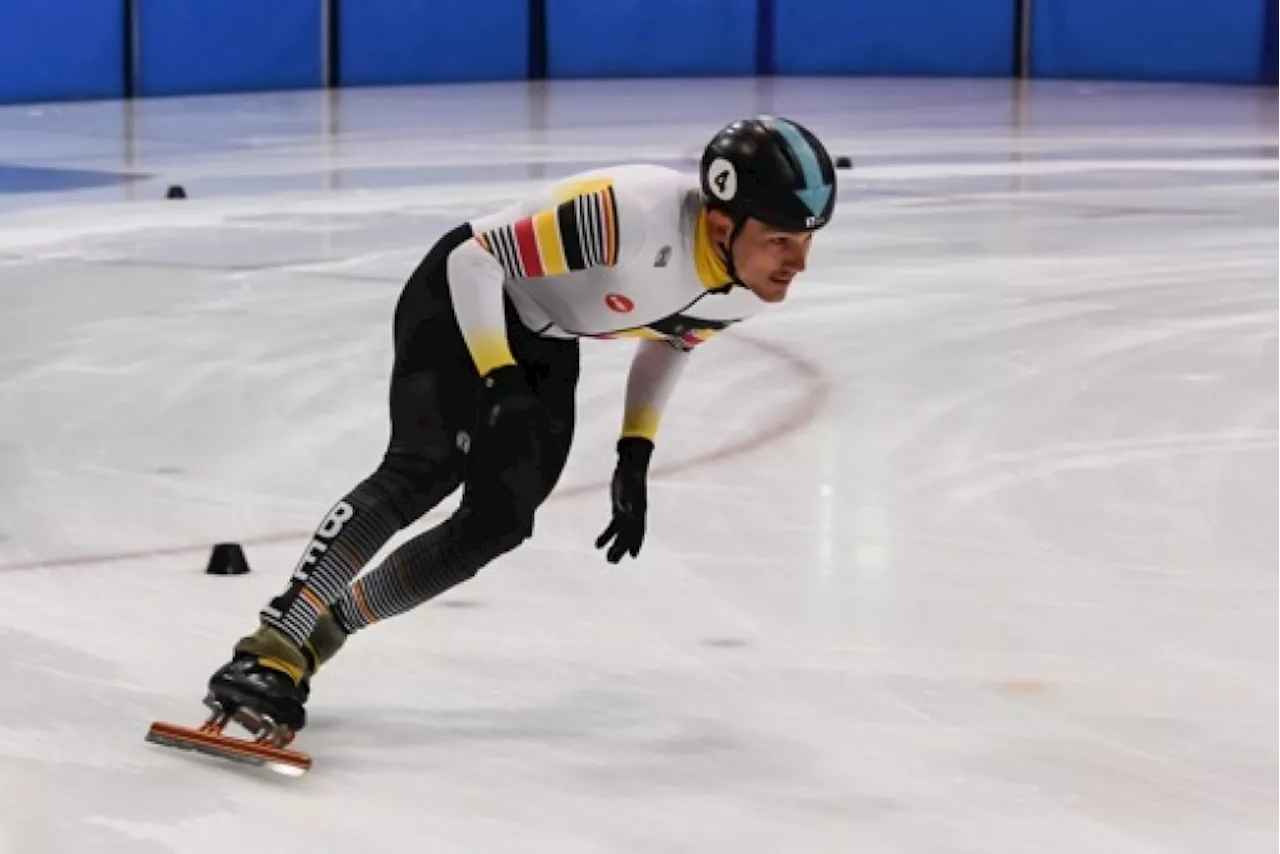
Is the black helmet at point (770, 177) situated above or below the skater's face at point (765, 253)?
above

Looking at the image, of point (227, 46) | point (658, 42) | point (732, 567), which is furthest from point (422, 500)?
point (658, 42)

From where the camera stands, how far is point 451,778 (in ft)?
11.9

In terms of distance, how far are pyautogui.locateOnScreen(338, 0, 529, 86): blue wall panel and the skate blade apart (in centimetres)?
1671

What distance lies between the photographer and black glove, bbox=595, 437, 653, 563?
396cm

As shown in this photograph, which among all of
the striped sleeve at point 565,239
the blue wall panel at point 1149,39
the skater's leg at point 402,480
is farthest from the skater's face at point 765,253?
the blue wall panel at point 1149,39

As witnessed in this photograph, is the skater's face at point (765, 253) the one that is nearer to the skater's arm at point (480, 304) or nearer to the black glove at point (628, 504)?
the skater's arm at point (480, 304)

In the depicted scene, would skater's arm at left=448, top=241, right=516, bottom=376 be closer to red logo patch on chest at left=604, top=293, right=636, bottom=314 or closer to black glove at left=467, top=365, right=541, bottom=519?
black glove at left=467, top=365, right=541, bottom=519

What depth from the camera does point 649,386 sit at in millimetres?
4004

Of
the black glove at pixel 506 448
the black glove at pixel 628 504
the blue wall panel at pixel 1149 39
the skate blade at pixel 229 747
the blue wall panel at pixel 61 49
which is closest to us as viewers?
the black glove at pixel 506 448

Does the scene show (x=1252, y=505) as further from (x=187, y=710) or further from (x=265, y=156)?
(x=265, y=156)

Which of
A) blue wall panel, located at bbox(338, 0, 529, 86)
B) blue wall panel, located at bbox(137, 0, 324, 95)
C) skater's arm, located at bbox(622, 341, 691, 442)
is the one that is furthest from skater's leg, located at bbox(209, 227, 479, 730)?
blue wall panel, located at bbox(338, 0, 529, 86)

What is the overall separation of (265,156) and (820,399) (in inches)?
301

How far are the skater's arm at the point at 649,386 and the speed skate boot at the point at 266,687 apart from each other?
2.09 ft

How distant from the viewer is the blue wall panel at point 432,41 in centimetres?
2038
